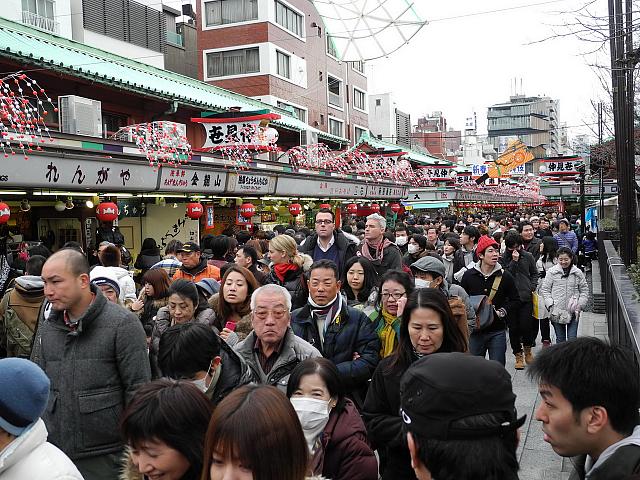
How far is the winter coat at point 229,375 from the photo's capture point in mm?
3648

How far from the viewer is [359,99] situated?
40.7m

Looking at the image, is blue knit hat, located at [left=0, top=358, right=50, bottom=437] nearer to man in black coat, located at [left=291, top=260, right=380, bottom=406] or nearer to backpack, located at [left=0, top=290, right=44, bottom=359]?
man in black coat, located at [left=291, top=260, right=380, bottom=406]

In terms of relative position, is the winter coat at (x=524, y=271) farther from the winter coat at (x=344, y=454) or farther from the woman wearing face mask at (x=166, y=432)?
the woman wearing face mask at (x=166, y=432)

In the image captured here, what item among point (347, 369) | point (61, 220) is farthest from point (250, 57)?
point (347, 369)

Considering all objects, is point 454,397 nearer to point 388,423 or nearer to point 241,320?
point 388,423

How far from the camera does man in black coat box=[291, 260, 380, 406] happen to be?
4617 millimetres

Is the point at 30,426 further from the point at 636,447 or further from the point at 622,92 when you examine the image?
the point at 622,92

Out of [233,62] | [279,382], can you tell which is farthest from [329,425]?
[233,62]

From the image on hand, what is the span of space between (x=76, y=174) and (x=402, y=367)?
834cm

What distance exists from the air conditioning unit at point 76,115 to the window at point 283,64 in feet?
61.0

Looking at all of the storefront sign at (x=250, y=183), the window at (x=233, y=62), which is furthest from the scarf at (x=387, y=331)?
the window at (x=233, y=62)

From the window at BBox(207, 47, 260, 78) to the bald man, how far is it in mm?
26844

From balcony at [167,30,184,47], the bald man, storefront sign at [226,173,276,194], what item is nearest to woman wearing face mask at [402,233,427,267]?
the bald man

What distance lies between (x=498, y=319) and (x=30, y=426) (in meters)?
6.05
